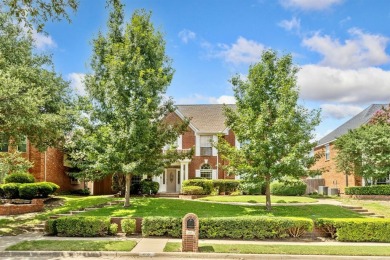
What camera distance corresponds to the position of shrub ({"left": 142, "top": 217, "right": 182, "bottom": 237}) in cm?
1568

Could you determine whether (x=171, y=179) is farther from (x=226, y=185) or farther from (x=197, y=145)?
(x=226, y=185)

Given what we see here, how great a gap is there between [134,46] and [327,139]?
27364mm

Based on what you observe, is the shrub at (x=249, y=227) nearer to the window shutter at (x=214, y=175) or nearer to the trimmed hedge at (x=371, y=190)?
the trimmed hedge at (x=371, y=190)

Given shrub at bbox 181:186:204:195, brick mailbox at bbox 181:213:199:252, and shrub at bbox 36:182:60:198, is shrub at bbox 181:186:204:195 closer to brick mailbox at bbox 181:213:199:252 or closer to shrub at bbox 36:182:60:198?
shrub at bbox 36:182:60:198

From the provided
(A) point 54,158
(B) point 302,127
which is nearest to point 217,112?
(A) point 54,158

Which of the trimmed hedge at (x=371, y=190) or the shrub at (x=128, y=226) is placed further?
the trimmed hedge at (x=371, y=190)

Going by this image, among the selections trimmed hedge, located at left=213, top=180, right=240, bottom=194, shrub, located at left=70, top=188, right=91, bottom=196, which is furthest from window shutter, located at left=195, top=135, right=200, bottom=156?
shrub, located at left=70, top=188, right=91, bottom=196

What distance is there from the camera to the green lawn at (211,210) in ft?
62.1

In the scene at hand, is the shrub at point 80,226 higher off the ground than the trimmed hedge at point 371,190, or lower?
lower

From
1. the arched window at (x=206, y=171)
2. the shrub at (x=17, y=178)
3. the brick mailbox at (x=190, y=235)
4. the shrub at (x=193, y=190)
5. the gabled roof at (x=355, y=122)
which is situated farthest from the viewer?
the arched window at (x=206, y=171)

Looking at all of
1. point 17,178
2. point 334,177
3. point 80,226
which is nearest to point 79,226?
point 80,226

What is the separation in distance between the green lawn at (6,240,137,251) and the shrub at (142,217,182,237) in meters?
1.44

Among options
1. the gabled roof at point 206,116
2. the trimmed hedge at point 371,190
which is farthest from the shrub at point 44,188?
the trimmed hedge at point 371,190

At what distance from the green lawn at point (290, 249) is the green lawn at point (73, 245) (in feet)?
5.46
